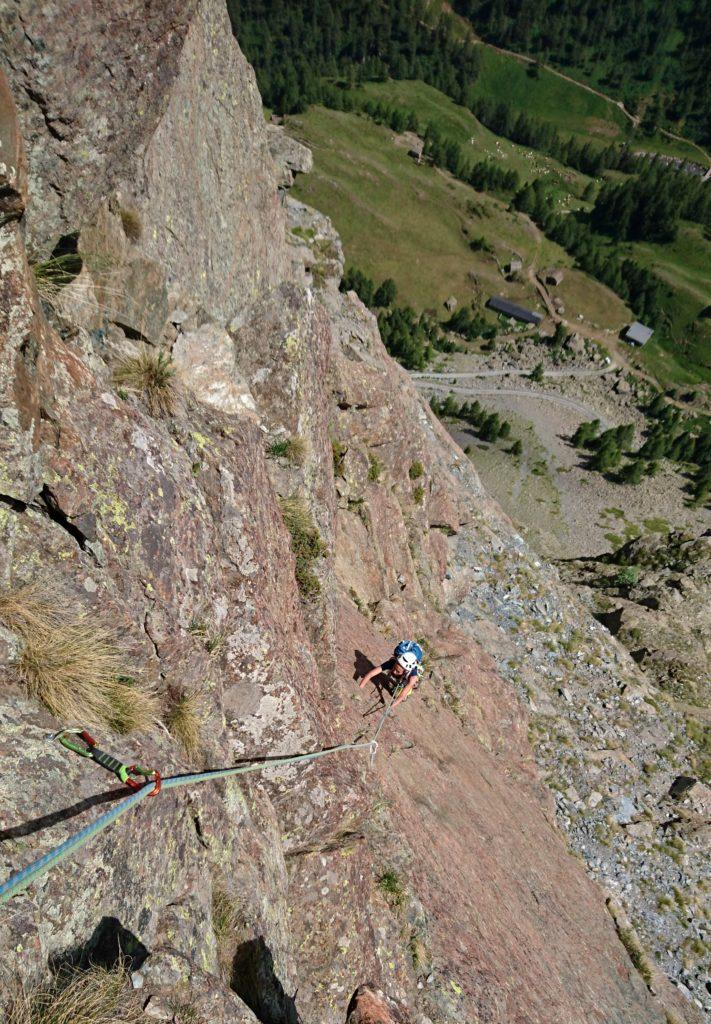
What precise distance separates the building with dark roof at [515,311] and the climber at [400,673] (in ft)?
475

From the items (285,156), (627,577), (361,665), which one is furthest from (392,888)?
(627,577)

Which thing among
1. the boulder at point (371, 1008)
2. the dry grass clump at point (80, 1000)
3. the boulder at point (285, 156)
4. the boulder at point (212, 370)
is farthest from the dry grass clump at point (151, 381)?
the boulder at point (285, 156)

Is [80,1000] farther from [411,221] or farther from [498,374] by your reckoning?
[411,221]

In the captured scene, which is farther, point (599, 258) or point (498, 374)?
point (599, 258)

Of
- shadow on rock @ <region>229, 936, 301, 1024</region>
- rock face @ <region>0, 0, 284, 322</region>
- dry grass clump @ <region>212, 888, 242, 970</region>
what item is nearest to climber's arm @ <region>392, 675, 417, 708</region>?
shadow on rock @ <region>229, 936, 301, 1024</region>

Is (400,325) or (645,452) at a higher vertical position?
(645,452)

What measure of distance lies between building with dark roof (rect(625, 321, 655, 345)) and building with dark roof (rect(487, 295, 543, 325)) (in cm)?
2474

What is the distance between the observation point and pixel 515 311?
146000mm

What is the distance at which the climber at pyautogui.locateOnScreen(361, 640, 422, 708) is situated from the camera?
16.3 m

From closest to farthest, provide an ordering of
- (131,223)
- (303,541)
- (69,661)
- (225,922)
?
(69,661)
(225,922)
(131,223)
(303,541)

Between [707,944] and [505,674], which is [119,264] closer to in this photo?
[505,674]

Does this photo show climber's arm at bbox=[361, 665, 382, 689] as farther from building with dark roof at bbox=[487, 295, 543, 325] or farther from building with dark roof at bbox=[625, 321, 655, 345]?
building with dark roof at bbox=[625, 321, 655, 345]

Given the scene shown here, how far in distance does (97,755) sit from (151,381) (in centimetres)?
581

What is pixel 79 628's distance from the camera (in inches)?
281
